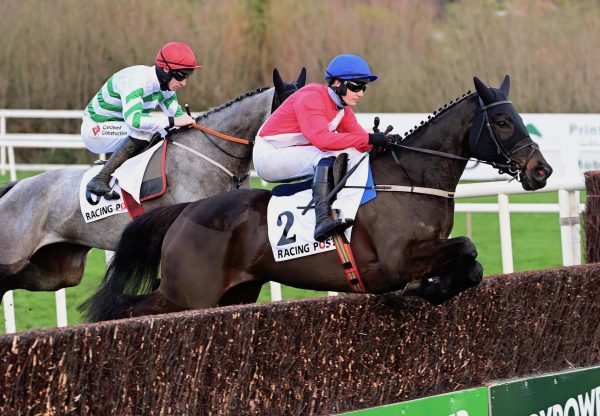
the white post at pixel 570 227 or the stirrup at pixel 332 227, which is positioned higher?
the stirrup at pixel 332 227

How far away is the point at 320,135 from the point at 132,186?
4.34 ft

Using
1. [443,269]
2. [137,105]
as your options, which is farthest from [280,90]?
[443,269]

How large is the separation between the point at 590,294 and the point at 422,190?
3.18ft

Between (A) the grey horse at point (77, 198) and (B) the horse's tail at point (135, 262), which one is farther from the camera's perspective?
(A) the grey horse at point (77, 198)

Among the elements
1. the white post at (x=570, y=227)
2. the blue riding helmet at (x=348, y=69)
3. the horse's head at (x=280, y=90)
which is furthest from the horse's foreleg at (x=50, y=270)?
the white post at (x=570, y=227)

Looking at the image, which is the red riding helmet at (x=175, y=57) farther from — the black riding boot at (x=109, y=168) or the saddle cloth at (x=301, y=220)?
the saddle cloth at (x=301, y=220)

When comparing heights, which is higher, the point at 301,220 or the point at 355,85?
the point at 355,85

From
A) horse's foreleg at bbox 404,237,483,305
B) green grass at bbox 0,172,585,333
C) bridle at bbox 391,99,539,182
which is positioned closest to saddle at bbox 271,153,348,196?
horse's foreleg at bbox 404,237,483,305

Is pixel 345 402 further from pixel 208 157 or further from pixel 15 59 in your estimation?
pixel 15 59

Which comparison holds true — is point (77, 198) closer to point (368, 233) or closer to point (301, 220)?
point (301, 220)

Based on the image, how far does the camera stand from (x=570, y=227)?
21.0ft

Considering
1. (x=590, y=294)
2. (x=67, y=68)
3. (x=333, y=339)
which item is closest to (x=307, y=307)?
(x=333, y=339)

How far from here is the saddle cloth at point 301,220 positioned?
4.93 metres

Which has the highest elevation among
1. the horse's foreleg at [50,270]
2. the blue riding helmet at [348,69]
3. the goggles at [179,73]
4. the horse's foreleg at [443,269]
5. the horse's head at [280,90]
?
the goggles at [179,73]
